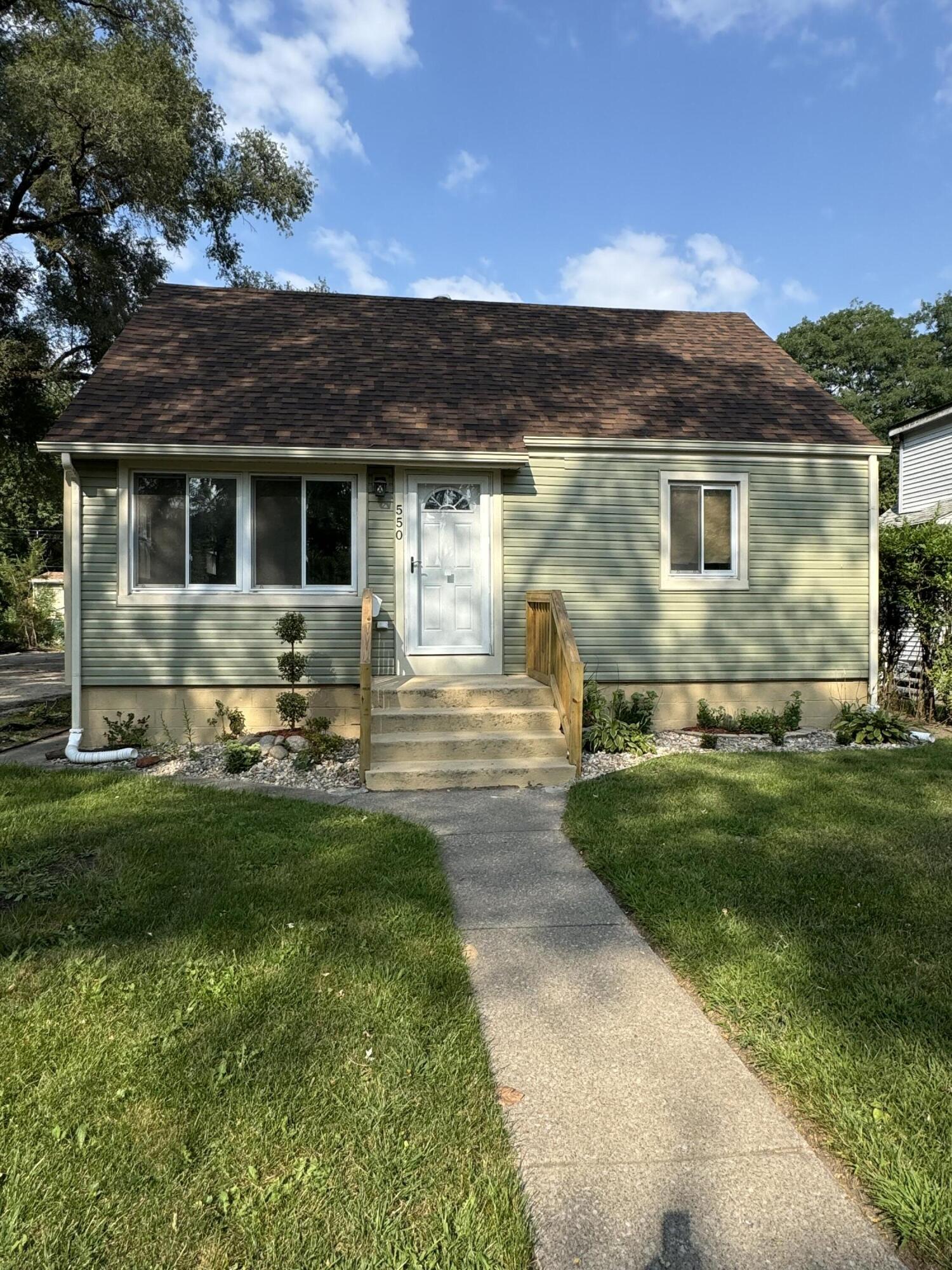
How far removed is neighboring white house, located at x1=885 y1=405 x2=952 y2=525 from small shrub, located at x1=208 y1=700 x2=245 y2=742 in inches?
578

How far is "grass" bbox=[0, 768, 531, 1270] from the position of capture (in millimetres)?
1610

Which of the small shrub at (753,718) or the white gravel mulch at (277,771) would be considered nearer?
the white gravel mulch at (277,771)

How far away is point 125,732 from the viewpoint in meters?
7.40

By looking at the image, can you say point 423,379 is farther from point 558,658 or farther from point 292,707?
point 292,707

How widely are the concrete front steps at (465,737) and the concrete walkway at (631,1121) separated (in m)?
2.45

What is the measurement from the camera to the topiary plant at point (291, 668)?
24.1 feet

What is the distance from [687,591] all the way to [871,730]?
8.18 feet

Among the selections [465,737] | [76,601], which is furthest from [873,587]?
[76,601]

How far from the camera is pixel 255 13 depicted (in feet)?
37.4

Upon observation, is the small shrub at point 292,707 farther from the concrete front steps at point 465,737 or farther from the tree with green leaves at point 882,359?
the tree with green leaves at point 882,359

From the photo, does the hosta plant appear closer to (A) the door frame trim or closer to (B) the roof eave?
(A) the door frame trim

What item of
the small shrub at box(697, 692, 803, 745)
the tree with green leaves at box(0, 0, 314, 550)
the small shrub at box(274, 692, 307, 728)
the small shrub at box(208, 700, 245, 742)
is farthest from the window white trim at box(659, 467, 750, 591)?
the tree with green leaves at box(0, 0, 314, 550)

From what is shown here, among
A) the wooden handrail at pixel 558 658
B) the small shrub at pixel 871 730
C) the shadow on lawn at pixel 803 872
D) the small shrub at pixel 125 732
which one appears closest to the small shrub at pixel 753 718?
the small shrub at pixel 871 730

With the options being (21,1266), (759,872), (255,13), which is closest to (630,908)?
(759,872)
